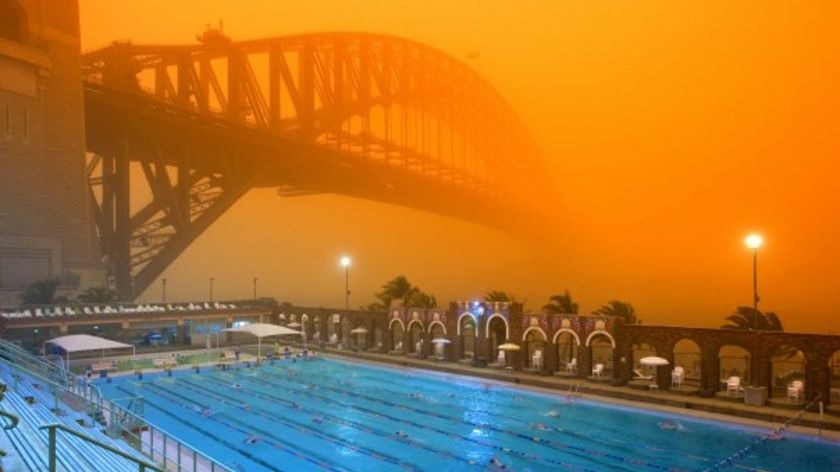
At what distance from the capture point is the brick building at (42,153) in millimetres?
38281

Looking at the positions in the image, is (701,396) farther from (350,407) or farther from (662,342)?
(350,407)

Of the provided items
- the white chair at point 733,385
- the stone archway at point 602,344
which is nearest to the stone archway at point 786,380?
the white chair at point 733,385

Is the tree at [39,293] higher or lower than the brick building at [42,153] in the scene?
lower

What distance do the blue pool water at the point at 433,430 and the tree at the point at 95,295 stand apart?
43.2 feet

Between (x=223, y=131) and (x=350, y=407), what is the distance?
3284cm

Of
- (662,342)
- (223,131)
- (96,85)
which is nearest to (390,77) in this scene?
(223,131)

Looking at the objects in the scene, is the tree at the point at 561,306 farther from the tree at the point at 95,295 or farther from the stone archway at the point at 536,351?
the tree at the point at 95,295

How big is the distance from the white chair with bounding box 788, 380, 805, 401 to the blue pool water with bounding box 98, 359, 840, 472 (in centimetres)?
313

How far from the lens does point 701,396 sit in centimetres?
2344

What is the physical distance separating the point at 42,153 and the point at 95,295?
376 inches

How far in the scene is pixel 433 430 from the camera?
20.8 metres

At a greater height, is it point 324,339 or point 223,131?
point 223,131

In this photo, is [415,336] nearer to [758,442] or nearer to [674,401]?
[674,401]

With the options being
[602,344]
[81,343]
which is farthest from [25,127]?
[602,344]
